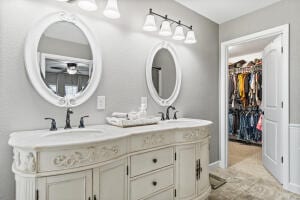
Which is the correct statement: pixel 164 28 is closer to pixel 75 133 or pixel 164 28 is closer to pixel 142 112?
pixel 142 112

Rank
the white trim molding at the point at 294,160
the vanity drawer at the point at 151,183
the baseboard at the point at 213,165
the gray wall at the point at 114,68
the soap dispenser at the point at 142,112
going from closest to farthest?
the gray wall at the point at 114,68
the vanity drawer at the point at 151,183
the soap dispenser at the point at 142,112
the white trim molding at the point at 294,160
the baseboard at the point at 213,165

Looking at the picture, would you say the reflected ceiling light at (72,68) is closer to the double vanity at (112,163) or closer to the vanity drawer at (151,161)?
the double vanity at (112,163)

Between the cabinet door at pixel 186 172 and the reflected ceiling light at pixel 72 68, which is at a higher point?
the reflected ceiling light at pixel 72 68

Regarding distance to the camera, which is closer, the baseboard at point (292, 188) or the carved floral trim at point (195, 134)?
the carved floral trim at point (195, 134)

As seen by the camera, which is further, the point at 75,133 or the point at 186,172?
the point at 186,172

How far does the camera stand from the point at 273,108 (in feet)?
9.20

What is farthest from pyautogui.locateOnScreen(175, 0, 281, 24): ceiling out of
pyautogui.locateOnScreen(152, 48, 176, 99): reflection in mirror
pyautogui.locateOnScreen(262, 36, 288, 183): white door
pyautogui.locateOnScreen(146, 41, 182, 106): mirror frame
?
pyautogui.locateOnScreen(152, 48, 176, 99): reflection in mirror

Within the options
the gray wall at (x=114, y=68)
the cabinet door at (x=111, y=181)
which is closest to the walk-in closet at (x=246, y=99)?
the gray wall at (x=114, y=68)

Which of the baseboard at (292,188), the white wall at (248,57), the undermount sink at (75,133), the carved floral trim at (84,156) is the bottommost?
the baseboard at (292,188)

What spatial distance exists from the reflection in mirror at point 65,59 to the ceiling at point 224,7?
65.0 inches

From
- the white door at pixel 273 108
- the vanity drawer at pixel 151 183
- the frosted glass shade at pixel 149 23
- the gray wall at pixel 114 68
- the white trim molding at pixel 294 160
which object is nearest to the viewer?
the gray wall at pixel 114 68

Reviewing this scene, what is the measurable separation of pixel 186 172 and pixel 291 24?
7.93 ft

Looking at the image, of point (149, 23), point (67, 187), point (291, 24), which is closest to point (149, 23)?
point (149, 23)

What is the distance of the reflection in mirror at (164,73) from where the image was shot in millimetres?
2350
